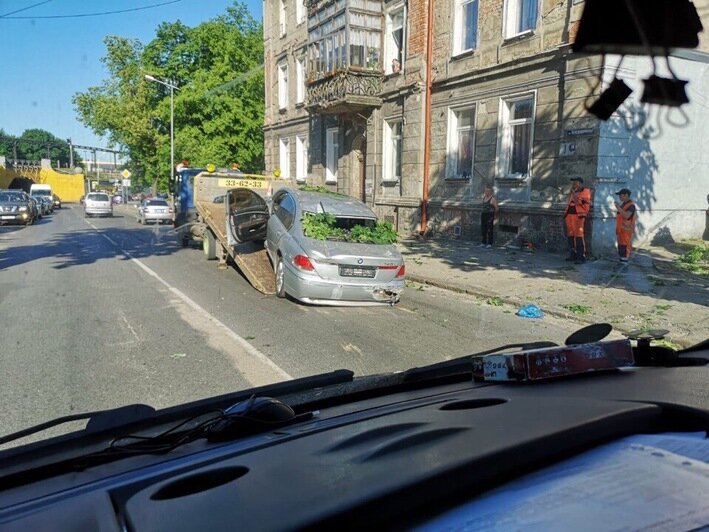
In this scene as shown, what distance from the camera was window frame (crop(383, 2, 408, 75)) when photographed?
19766mm

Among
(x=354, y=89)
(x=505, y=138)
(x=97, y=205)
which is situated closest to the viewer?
(x=505, y=138)

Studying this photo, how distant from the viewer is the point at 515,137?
15.8 metres

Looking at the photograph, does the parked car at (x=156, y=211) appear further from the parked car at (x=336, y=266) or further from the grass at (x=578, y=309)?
the grass at (x=578, y=309)

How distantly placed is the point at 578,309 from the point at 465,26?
1186cm

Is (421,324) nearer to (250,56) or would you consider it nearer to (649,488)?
(649,488)

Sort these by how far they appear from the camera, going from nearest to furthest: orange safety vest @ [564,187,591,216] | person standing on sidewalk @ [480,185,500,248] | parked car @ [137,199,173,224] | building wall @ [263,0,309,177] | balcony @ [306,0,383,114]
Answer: orange safety vest @ [564,187,591,216]
person standing on sidewalk @ [480,185,500,248]
balcony @ [306,0,383,114]
building wall @ [263,0,309,177]
parked car @ [137,199,173,224]

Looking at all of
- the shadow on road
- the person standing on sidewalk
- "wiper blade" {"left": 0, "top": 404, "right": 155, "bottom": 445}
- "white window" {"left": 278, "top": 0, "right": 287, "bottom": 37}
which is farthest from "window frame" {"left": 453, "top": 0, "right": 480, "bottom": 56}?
"wiper blade" {"left": 0, "top": 404, "right": 155, "bottom": 445}

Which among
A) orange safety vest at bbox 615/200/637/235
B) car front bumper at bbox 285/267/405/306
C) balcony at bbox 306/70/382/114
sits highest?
balcony at bbox 306/70/382/114

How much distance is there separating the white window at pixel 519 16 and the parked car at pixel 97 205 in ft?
96.8

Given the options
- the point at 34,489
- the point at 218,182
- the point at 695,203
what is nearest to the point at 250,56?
the point at 218,182

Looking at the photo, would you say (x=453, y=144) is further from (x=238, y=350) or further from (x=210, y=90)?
(x=210, y=90)

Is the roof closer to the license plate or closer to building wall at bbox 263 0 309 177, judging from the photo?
the license plate

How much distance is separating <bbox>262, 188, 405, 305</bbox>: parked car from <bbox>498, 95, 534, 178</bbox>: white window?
753 cm

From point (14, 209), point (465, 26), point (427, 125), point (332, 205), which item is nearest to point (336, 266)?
point (332, 205)
